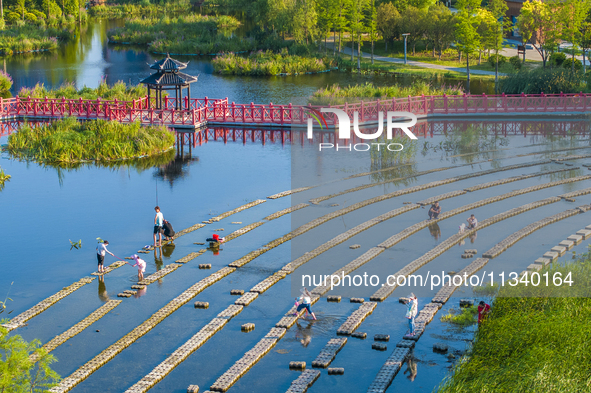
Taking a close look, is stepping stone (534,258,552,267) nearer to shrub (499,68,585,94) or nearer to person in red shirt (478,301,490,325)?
person in red shirt (478,301,490,325)

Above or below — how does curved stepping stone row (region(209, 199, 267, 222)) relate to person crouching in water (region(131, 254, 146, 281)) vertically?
above

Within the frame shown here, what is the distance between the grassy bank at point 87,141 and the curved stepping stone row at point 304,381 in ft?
74.7

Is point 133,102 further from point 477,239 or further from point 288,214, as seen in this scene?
point 477,239

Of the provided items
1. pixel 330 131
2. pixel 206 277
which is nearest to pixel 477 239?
pixel 206 277

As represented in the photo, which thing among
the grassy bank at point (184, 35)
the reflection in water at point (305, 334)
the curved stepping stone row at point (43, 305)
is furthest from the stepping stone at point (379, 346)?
the grassy bank at point (184, 35)

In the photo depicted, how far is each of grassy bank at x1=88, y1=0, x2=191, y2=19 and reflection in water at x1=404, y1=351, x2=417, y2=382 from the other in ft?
339

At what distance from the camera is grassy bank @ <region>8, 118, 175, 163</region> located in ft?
115

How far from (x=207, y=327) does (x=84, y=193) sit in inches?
530

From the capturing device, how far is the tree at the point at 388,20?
239ft

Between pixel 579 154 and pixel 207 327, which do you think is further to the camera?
pixel 579 154

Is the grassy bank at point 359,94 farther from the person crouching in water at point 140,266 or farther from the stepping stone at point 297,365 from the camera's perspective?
the stepping stone at point 297,365

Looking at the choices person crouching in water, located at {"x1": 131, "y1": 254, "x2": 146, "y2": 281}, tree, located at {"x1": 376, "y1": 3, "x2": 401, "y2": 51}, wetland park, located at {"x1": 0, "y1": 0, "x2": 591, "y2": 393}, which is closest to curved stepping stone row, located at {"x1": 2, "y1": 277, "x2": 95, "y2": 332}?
wetland park, located at {"x1": 0, "y1": 0, "x2": 591, "y2": 393}

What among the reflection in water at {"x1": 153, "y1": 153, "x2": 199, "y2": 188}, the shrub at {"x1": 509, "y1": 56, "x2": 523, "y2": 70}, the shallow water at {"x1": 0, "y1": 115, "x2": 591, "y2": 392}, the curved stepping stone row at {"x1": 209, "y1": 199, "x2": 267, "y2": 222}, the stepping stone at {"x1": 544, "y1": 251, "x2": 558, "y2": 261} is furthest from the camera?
the shrub at {"x1": 509, "y1": 56, "x2": 523, "y2": 70}

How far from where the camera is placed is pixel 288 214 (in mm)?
A: 25922
